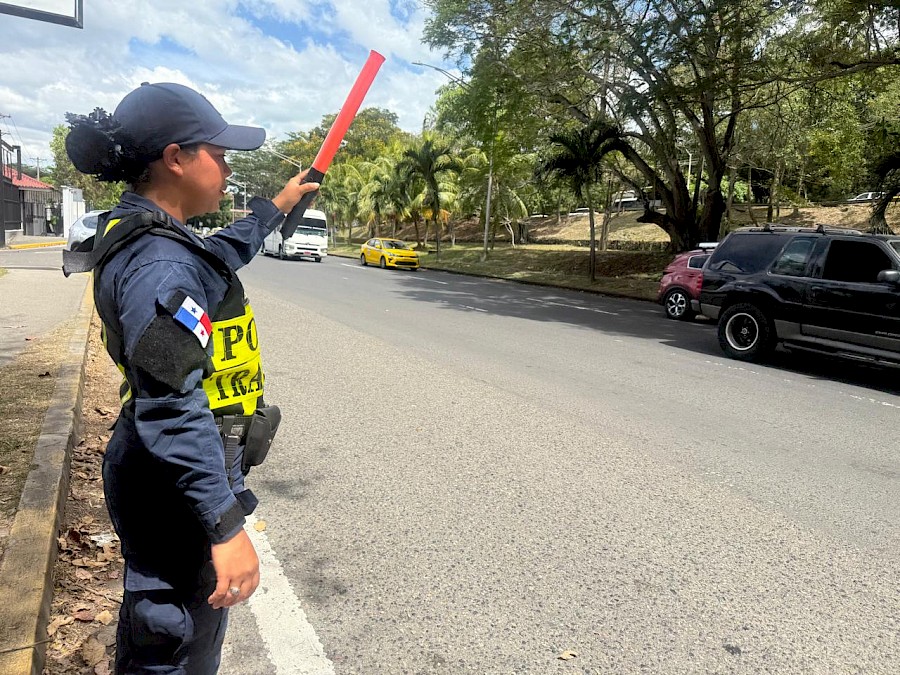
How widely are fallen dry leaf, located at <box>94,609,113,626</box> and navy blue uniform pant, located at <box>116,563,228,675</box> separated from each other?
3.72ft

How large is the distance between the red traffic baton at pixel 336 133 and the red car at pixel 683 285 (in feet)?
42.8

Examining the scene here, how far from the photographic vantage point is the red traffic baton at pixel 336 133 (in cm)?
200

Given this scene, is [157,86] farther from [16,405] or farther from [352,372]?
[352,372]

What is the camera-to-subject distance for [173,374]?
145 centimetres

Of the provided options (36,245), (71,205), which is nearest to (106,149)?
(36,245)

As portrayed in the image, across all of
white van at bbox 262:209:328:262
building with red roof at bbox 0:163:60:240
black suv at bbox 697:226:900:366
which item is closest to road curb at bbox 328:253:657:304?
white van at bbox 262:209:328:262

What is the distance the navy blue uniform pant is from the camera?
5.49ft

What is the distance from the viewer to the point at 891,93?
19.7 m

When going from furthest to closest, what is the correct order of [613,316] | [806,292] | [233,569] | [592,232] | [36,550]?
[592,232] < [613,316] < [806,292] < [36,550] < [233,569]

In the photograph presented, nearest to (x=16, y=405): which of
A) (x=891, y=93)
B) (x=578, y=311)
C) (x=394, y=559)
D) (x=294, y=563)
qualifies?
(x=294, y=563)

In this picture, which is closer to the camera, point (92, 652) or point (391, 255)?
point (92, 652)

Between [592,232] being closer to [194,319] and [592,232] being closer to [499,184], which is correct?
[499,184]

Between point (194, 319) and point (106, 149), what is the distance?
52 centimetres

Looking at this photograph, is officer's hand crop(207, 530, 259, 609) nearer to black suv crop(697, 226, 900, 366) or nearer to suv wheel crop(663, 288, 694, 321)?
black suv crop(697, 226, 900, 366)
